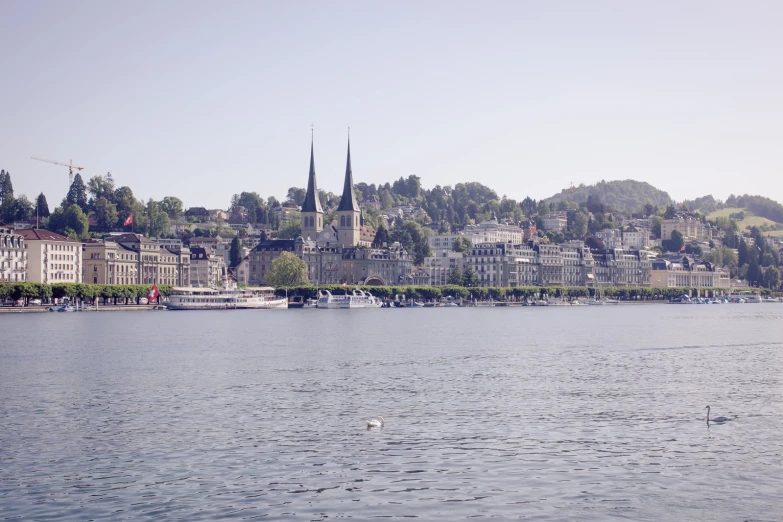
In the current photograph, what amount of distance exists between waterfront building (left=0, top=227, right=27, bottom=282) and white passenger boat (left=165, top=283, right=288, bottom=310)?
2226 centimetres

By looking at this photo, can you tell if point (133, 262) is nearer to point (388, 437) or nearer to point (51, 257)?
point (51, 257)

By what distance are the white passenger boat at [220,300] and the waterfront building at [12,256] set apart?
22.3 meters

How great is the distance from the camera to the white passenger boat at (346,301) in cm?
16262

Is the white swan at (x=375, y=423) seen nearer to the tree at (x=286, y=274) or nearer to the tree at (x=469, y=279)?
the tree at (x=286, y=274)

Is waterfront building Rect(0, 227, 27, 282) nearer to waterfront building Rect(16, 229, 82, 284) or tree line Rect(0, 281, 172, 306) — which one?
waterfront building Rect(16, 229, 82, 284)

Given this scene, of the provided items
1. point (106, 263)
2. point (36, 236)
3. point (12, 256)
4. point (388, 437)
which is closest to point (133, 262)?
point (106, 263)

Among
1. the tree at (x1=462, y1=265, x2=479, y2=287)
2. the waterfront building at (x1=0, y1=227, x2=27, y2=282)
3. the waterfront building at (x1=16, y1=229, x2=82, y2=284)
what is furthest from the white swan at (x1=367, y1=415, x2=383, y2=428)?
the tree at (x1=462, y1=265, x2=479, y2=287)

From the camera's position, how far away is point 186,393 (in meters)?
39.7

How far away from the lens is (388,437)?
2969 centimetres

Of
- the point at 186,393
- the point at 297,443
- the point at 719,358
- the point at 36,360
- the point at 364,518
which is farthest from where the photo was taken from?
the point at 719,358

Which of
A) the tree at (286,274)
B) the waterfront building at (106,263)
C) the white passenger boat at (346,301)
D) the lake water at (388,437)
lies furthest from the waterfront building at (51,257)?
the lake water at (388,437)

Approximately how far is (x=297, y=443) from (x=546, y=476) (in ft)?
25.2

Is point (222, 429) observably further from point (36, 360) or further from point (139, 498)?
point (36, 360)

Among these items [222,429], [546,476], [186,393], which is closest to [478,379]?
[186,393]
